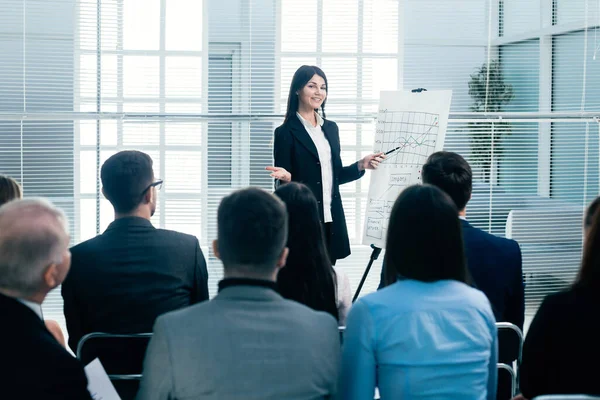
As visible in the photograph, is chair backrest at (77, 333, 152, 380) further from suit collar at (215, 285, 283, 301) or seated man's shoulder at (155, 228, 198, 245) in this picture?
suit collar at (215, 285, 283, 301)

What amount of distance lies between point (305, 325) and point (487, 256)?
41.6 inches

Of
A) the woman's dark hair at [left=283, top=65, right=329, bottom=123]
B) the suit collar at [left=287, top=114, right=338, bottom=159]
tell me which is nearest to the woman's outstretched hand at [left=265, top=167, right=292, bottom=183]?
the suit collar at [left=287, top=114, right=338, bottom=159]

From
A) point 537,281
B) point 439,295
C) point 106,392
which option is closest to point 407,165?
point 537,281

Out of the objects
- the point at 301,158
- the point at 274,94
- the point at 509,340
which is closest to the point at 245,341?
the point at 509,340

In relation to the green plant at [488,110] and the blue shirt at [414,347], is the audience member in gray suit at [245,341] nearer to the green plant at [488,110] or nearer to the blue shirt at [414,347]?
the blue shirt at [414,347]

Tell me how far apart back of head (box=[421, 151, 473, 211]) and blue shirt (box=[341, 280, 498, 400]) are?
33.4 inches

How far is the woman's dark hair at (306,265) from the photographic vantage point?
203cm

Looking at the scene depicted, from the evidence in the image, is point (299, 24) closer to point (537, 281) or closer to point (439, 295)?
point (537, 281)

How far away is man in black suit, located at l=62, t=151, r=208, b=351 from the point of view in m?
2.11

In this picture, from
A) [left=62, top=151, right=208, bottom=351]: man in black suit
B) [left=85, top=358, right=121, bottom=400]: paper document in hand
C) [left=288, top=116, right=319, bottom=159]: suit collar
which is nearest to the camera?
[left=85, top=358, right=121, bottom=400]: paper document in hand

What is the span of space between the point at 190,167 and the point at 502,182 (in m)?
1.98

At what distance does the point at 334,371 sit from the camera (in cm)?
158

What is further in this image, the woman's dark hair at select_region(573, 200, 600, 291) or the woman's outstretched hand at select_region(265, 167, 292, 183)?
the woman's outstretched hand at select_region(265, 167, 292, 183)

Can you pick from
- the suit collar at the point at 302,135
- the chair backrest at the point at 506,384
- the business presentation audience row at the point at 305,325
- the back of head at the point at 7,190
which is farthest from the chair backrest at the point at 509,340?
the back of head at the point at 7,190
